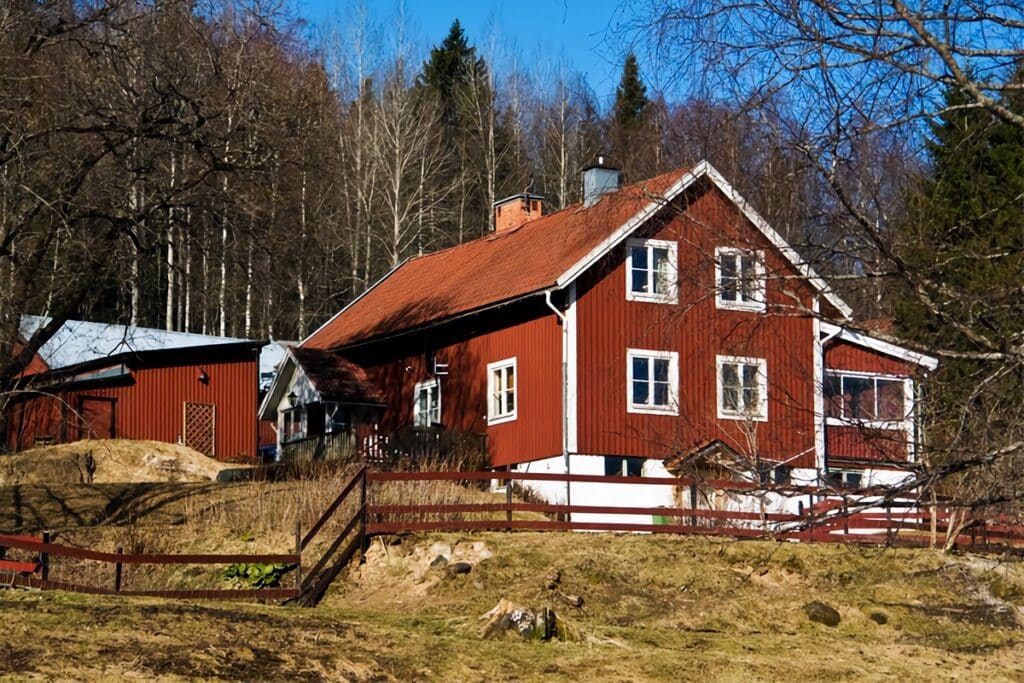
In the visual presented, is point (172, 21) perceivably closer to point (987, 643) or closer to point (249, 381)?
point (987, 643)

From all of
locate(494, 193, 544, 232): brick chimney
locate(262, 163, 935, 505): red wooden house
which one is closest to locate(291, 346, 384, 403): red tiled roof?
locate(262, 163, 935, 505): red wooden house

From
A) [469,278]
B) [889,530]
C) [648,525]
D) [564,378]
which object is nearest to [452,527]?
[648,525]

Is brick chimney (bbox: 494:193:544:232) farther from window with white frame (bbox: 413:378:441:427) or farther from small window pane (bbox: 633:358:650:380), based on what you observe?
small window pane (bbox: 633:358:650:380)

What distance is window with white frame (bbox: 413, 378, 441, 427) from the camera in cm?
3831

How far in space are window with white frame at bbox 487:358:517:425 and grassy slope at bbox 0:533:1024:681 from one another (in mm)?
9944


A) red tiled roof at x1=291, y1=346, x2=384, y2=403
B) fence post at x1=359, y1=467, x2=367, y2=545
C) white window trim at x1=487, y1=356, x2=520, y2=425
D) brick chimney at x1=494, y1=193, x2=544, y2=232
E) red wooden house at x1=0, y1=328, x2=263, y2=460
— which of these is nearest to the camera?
fence post at x1=359, y1=467, x2=367, y2=545

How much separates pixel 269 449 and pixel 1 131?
2870 cm

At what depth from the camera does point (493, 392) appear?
36094 mm

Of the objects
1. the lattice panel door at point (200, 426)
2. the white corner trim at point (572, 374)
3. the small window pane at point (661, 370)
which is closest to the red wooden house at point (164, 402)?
the lattice panel door at point (200, 426)

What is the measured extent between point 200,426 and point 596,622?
89.6 ft

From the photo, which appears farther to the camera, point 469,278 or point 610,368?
point 469,278

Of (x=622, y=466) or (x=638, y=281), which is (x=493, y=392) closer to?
(x=622, y=466)

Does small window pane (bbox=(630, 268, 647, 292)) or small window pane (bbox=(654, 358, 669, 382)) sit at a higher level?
small window pane (bbox=(630, 268, 647, 292))

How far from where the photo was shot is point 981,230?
11008mm
